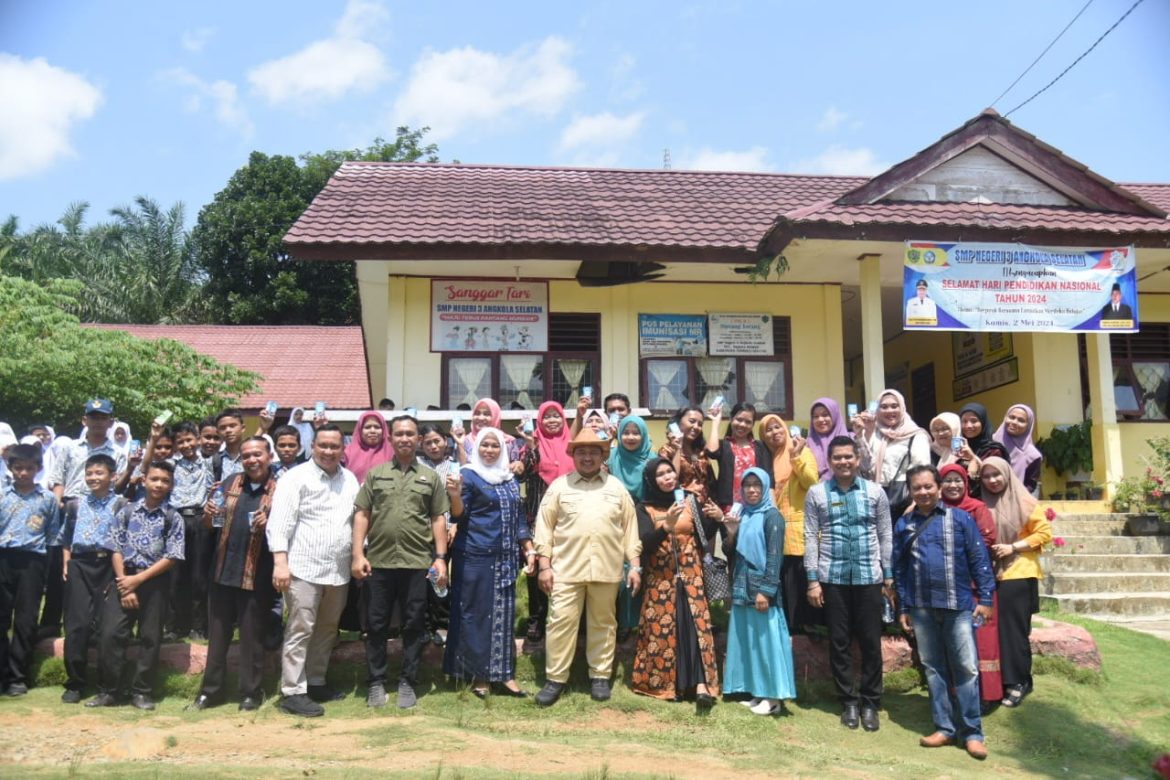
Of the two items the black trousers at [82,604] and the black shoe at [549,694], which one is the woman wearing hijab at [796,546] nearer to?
the black shoe at [549,694]

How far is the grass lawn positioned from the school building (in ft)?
15.4

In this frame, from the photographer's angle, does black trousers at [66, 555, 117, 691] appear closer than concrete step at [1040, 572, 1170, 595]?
Yes

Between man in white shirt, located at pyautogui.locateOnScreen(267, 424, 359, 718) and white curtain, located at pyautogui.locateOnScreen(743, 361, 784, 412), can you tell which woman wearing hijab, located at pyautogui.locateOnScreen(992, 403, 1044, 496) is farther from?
man in white shirt, located at pyautogui.locateOnScreen(267, 424, 359, 718)

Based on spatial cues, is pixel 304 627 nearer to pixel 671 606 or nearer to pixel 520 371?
pixel 671 606

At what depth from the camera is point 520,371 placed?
33.6 ft

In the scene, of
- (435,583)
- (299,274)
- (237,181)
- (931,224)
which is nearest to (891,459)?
(435,583)

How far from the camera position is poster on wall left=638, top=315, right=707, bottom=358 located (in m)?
10.4

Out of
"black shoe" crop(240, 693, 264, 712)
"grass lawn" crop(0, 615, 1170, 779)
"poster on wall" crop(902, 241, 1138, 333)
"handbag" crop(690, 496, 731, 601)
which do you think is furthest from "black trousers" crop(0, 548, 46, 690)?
"poster on wall" crop(902, 241, 1138, 333)

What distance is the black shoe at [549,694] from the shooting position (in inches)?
213

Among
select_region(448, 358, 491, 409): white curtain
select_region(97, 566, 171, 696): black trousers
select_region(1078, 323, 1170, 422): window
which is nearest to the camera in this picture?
select_region(97, 566, 171, 696): black trousers

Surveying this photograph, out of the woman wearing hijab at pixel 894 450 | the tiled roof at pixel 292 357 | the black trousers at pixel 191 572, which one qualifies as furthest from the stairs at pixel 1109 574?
the tiled roof at pixel 292 357

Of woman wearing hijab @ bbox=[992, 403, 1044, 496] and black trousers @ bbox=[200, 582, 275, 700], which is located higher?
woman wearing hijab @ bbox=[992, 403, 1044, 496]

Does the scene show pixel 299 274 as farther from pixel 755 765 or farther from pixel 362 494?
pixel 755 765

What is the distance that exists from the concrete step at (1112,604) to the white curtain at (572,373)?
5.08 metres
